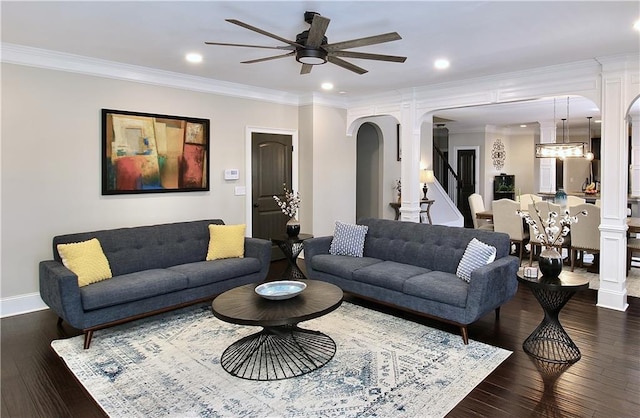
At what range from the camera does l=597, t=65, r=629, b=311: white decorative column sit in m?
4.41

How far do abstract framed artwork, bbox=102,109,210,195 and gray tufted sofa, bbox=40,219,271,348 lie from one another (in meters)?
0.65

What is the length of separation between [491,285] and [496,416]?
127 centimetres

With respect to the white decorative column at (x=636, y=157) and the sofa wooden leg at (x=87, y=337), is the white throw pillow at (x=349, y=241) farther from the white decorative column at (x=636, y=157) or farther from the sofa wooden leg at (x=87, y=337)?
the white decorative column at (x=636, y=157)

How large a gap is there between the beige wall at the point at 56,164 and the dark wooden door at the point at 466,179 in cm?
811

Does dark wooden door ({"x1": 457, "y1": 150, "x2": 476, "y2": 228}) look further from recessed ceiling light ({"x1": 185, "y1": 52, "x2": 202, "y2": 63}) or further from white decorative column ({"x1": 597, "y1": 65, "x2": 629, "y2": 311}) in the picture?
recessed ceiling light ({"x1": 185, "y1": 52, "x2": 202, "y2": 63})

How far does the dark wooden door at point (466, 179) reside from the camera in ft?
37.3

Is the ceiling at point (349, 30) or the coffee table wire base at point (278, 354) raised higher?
the ceiling at point (349, 30)

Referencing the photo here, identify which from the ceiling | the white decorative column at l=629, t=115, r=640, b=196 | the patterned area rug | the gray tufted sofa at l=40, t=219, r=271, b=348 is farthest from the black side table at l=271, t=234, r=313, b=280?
the white decorative column at l=629, t=115, r=640, b=196

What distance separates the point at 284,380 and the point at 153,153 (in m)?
3.45

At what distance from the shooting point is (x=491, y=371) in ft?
10.2

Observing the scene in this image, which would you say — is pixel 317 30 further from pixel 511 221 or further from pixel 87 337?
pixel 511 221

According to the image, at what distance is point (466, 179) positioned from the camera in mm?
11508

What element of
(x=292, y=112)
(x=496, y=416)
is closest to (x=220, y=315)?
(x=496, y=416)

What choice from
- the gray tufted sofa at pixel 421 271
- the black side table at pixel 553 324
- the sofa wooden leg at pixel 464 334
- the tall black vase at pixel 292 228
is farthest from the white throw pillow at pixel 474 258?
the tall black vase at pixel 292 228
